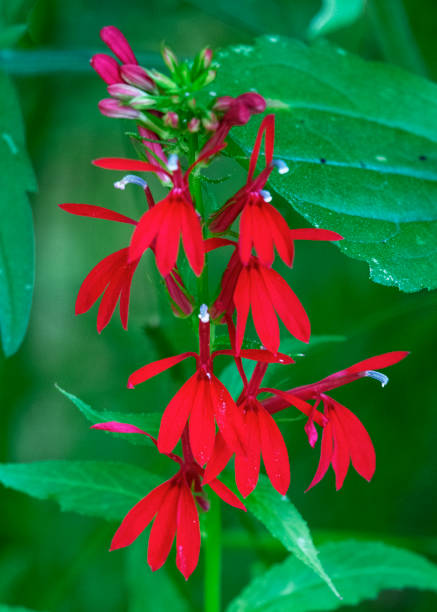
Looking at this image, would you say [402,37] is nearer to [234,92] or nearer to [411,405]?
[234,92]

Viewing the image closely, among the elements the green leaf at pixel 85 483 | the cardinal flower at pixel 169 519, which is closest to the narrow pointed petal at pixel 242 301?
the cardinal flower at pixel 169 519

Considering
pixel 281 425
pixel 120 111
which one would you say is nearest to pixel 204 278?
pixel 120 111

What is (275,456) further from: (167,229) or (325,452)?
(167,229)

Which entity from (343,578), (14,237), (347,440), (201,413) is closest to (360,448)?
(347,440)

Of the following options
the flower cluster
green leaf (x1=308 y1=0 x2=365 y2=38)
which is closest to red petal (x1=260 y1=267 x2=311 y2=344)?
the flower cluster

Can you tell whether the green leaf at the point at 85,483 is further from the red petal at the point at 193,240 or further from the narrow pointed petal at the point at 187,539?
the red petal at the point at 193,240

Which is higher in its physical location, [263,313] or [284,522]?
[263,313]
